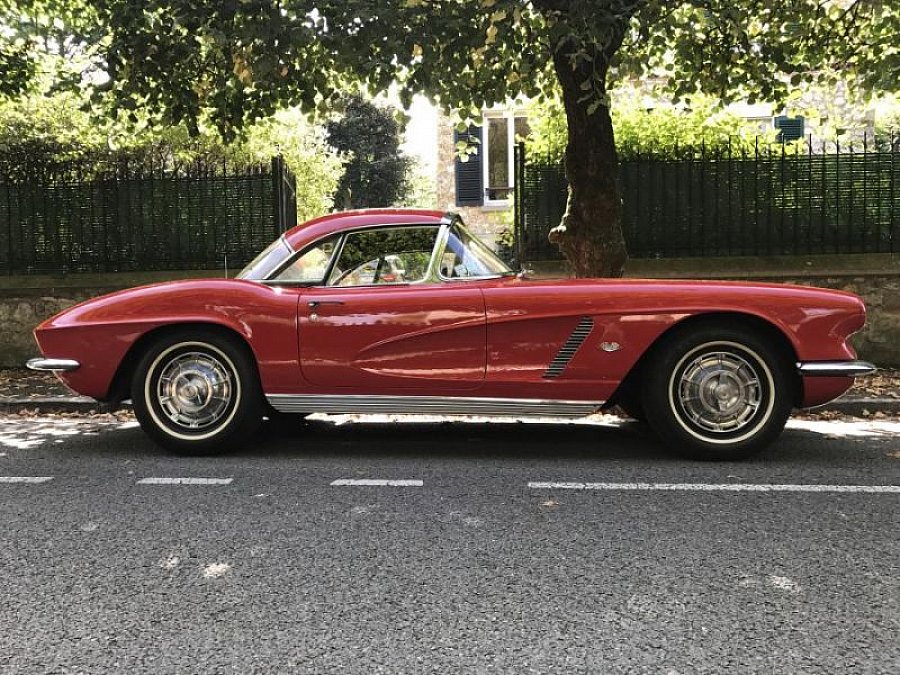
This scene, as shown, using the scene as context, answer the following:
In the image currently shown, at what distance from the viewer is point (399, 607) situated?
2795 mm

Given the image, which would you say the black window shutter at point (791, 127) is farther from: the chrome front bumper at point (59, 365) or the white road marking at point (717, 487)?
the chrome front bumper at point (59, 365)

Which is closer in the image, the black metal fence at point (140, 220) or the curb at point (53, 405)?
the curb at point (53, 405)

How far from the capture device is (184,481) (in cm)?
457

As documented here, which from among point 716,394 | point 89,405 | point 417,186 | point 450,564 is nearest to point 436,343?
point 716,394

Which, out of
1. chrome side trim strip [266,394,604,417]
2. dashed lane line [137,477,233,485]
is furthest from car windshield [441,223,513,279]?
dashed lane line [137,477,233,485]

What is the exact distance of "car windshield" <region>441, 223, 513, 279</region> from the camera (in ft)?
17.1

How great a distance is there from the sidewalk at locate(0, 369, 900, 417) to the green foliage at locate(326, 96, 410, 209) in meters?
35.7

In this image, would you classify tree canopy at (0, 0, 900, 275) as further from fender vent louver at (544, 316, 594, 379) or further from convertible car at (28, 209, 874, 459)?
fender vent louver at (544, 316, 594, 379)

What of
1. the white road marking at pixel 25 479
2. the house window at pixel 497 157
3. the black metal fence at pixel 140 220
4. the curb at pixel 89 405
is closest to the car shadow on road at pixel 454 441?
the curb at pixel 89 405

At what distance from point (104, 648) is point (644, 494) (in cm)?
268

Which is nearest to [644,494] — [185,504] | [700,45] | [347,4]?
[185,504]

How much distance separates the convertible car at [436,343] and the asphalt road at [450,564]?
0.33 m

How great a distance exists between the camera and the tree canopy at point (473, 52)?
281 inches

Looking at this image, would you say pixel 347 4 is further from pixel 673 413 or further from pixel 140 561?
pixel 140 561
